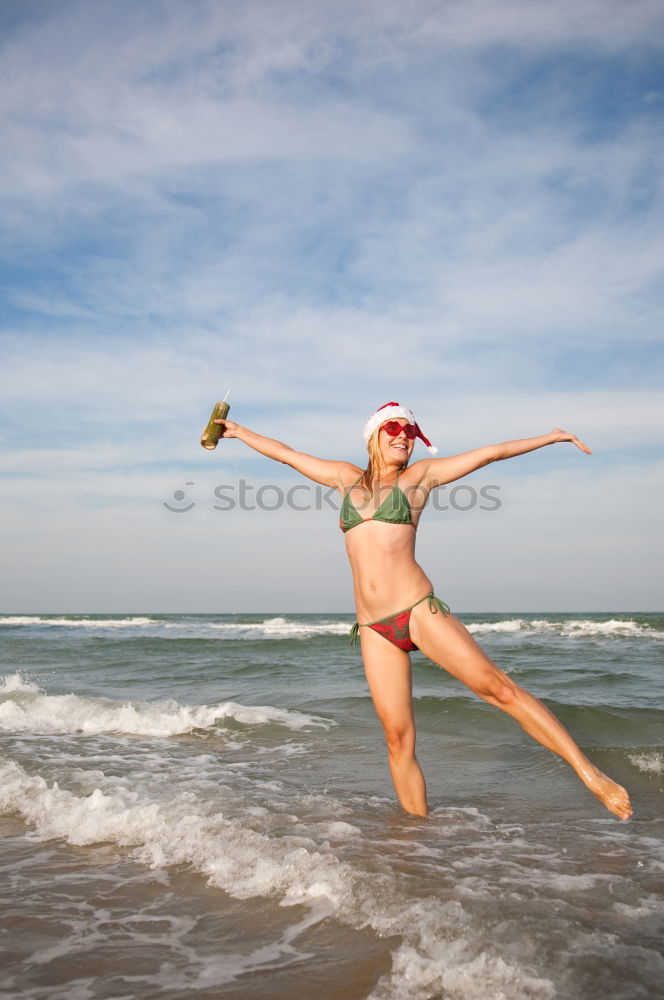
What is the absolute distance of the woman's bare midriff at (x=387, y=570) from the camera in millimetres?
4660

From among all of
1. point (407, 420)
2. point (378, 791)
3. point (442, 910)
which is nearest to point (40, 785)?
point (378, 791)

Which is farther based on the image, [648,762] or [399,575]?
[648,762]

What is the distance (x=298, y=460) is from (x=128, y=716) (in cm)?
584

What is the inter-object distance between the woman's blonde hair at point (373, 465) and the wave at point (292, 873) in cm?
230

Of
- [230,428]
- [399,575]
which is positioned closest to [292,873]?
[399,575]

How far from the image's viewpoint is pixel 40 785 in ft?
19.0

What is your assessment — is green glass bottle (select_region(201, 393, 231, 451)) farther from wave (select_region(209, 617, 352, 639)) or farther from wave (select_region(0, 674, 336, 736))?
wave (select_region(209, 617, 352, 639))

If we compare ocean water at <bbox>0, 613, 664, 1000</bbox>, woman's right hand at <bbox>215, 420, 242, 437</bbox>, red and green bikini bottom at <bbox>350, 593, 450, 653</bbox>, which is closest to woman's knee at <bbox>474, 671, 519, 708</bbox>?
red and green bikini bottom at <bbox>350, 593, 450, 653</bbox>

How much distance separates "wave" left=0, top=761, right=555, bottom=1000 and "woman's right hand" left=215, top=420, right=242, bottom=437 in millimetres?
2699

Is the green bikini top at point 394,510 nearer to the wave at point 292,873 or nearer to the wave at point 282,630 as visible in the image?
the wave at point 292,873

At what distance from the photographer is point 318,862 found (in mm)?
4086

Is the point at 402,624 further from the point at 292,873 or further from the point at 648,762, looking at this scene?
the point at 648,762

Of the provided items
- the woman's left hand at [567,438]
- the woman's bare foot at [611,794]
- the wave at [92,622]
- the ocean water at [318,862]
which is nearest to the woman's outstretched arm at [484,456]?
the woman's left hand at [567,438]

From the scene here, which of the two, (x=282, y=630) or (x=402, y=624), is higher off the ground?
(x=402, y=624)
